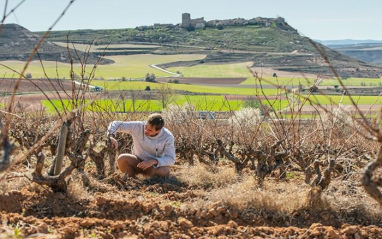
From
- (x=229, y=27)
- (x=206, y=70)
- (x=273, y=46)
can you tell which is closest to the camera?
(x=206, y=70)

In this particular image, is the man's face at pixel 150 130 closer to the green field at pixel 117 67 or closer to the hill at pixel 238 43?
the green field at pixel 117 67

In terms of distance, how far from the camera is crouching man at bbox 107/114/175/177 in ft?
19.5

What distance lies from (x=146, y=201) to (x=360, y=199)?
2222mm

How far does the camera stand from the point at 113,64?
289 ft

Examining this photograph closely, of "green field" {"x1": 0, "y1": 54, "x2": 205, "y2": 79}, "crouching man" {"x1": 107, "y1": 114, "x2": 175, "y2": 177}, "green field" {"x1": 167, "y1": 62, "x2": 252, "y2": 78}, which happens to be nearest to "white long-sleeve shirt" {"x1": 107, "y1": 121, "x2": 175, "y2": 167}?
"crouching man" {"x1": 107, "y1": 114, "x2": 175, "y2": 177}

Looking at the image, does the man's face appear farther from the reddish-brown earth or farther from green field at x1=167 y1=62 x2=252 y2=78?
green field at x1=167 y1=62 x2=252 y2=78

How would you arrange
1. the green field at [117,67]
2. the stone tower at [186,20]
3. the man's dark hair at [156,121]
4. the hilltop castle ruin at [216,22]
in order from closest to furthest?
1. the man's dark hair at [156,121]
2. the green field at [117,67]
3. the hilltop castle ruin at [216,22]
4. the stone tower at [186,20]

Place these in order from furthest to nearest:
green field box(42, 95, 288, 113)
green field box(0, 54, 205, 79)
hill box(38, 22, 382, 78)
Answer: hill box(38, 22, 382, 78) → green field box(0, 54, 205, 79) → green field box(42, 95, 288, 113)

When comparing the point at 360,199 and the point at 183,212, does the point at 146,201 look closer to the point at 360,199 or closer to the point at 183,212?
the point at 183,212

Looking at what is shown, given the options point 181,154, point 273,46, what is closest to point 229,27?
point 273,46

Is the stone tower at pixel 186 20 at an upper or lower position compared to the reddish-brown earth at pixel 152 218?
upper

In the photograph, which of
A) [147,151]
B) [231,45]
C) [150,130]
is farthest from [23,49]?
[150,130]

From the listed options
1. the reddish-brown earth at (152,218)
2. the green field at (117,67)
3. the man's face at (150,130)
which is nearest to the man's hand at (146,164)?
the man's face at (150,130)

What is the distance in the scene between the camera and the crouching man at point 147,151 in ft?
19.5
